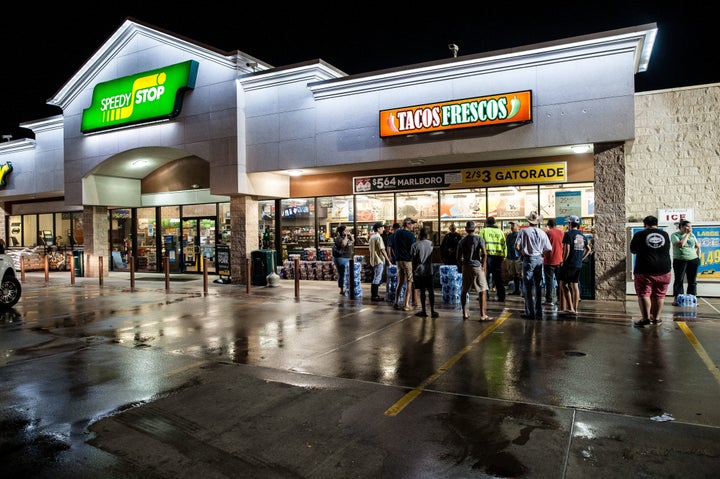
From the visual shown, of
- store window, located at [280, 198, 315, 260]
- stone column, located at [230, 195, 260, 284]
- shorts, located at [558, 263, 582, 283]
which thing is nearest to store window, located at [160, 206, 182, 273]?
stone column, located at [230, 195, 260, 284]

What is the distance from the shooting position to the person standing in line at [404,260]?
1180 cm

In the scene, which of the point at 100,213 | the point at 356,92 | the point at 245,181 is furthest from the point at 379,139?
the point at 100,213

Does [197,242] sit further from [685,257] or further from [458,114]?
[685,257]

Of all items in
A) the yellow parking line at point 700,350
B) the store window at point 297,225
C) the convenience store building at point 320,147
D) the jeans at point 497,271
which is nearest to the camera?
the yellow parking line at point 700,350

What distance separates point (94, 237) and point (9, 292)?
33.3ft

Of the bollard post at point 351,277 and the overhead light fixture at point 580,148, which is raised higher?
the overhead light fixture at point 580,148

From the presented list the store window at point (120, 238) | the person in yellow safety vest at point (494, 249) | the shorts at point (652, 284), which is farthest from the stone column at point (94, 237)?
the shorts at point (652, 284)

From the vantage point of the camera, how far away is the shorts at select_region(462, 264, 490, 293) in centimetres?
1039

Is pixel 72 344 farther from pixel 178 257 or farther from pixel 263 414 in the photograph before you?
pixel 178 257

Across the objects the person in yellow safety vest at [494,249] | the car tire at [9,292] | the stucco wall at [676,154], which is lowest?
the car tire at [9,292]

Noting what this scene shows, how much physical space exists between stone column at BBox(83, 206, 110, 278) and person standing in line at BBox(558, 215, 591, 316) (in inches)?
762

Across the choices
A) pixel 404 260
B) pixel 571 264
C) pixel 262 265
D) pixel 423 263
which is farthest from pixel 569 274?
pixel 262 265

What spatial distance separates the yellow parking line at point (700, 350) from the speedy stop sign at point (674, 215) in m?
4.75

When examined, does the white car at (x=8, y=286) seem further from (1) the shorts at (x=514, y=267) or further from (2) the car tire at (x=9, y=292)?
(1) the shorts at (x=514, y=267)
